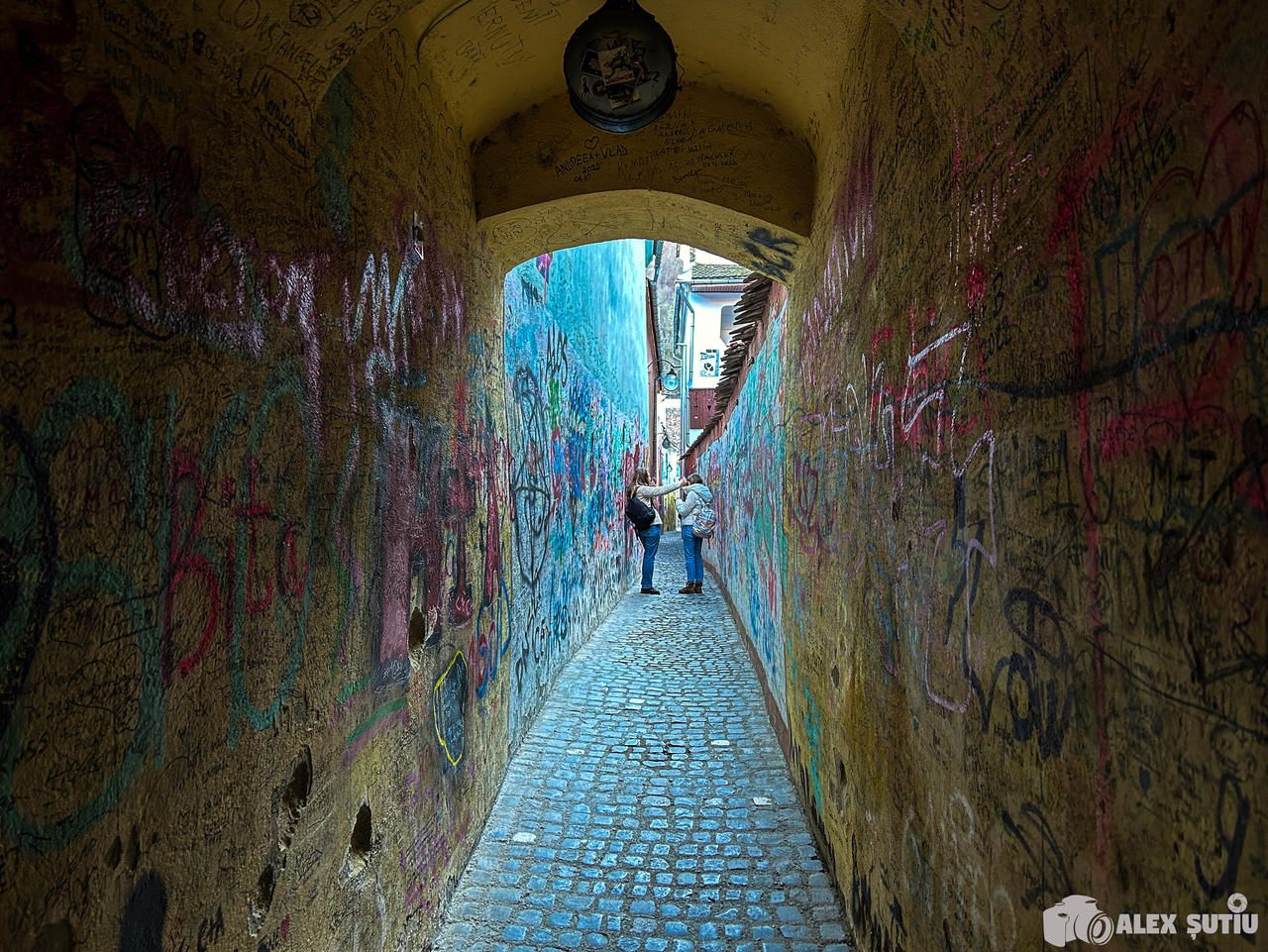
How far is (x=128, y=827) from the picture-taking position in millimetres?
1465

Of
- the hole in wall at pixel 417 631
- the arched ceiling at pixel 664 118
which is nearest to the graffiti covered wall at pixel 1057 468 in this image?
the arched ceiling at pixel 664 118

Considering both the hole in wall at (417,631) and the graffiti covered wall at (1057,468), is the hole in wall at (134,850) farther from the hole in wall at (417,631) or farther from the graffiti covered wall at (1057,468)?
the graffiti covered wall at (1057,468)

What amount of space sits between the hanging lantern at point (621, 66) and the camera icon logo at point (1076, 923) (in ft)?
8.69

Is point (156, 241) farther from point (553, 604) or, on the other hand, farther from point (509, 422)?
A: point (553, 604)

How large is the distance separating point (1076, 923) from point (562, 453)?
6.42 meters

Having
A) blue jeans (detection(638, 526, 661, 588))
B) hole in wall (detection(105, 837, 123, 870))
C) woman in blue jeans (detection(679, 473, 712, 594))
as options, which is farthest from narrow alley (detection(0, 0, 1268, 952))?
woman in blue jeans (detection(679, 473, 712, 594))

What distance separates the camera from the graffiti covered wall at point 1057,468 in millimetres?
1002

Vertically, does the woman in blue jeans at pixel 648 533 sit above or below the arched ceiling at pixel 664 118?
below

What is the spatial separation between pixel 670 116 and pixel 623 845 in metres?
3.90

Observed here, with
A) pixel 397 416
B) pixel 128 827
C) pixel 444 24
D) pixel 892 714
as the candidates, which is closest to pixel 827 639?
pixel 892 714

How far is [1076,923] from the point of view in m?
1.38

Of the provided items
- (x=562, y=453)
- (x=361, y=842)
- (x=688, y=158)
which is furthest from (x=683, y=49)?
(x=562, y=453)

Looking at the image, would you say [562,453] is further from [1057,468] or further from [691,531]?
[1057,468]

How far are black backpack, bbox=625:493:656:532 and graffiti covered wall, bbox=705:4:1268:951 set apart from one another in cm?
840
